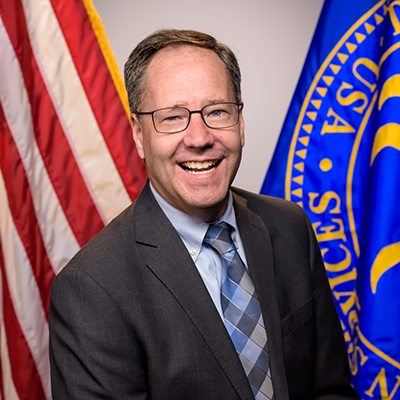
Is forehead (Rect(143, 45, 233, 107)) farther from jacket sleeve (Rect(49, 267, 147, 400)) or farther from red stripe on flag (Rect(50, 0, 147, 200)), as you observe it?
red stripe on flag (Rect(50, 0, 147, 200))

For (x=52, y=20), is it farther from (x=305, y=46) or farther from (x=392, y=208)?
(x=392, y=208)

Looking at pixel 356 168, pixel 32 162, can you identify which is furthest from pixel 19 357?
pixel 356 168

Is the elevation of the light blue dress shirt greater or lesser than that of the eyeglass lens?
lesser

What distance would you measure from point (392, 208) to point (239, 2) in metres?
1.63

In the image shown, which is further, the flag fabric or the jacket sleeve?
the flag fabric

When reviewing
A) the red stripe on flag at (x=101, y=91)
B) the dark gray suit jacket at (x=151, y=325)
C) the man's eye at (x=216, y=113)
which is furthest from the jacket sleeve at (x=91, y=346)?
the red stripe on flag at (x=101, y=91)

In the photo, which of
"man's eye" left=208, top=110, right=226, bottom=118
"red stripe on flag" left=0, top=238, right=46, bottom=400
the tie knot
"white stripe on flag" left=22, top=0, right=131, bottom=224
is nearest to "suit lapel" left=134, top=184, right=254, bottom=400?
the tie knot

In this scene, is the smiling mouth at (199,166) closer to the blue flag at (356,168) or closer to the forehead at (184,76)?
the forehead at (184,76)

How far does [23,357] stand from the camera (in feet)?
6.75

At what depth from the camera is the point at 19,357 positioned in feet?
6.75

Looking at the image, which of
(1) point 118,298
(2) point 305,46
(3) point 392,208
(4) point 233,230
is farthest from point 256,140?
(1) point 118,298

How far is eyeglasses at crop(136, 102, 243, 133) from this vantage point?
1296 mm

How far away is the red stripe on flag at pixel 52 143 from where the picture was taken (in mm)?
1971

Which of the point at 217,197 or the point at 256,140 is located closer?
the point at 217,197
